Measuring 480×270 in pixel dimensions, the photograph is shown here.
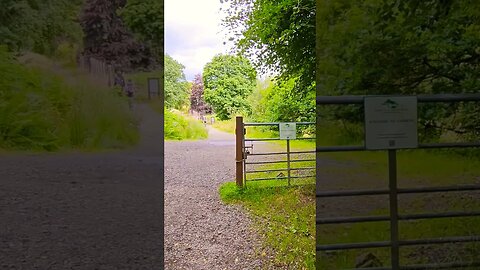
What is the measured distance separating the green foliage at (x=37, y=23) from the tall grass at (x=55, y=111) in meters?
0.05

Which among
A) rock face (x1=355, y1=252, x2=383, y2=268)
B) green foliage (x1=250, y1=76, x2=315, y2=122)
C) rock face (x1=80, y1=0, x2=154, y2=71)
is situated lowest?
rock face (x1=355, y1=252, x2=383, y2=268)

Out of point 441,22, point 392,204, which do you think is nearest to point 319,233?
point 392,204

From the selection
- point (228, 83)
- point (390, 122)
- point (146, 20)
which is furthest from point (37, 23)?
point (390, 122)

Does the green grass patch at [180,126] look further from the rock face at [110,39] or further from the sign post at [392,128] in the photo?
the sign post at [392,128]

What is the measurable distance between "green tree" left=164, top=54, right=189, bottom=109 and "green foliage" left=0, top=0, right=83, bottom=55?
0.33 meters

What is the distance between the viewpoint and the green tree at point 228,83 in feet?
5.17

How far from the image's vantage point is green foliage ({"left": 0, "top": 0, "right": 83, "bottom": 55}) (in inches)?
52.6

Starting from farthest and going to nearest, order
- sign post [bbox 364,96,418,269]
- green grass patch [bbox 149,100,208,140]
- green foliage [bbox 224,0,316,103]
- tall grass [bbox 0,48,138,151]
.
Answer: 1. green foliage [bbox 224,0,316,103]
2. green grass patch [bbox 149,100,208,140]
3. tall grass [bbox 0,48,138,151]
4. sign post [bbox 364,96,418,269]

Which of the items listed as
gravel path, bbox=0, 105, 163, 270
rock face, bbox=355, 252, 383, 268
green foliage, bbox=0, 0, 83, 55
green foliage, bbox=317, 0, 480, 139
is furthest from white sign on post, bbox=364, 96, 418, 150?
green foliage, bbox=0, 0, 83, 55

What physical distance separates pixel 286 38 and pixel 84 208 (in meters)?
1.24

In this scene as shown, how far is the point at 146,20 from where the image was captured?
1377 millimetres

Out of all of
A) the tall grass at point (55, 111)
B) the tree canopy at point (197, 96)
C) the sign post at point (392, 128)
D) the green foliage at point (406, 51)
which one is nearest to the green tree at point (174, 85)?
the tree canopy at point (197, 96)

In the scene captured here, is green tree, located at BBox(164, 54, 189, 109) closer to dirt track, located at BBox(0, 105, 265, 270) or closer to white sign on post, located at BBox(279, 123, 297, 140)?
dirt track, located at BBox(0, 105, 265, 270)

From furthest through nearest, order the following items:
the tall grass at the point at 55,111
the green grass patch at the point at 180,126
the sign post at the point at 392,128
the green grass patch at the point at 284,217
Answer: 1. the green grass patch at the point at 284,217
2. the green grass patch at the point at 180,126
3. the tall grass at the point at 55,111
4. the sign post at the point at 392,128
